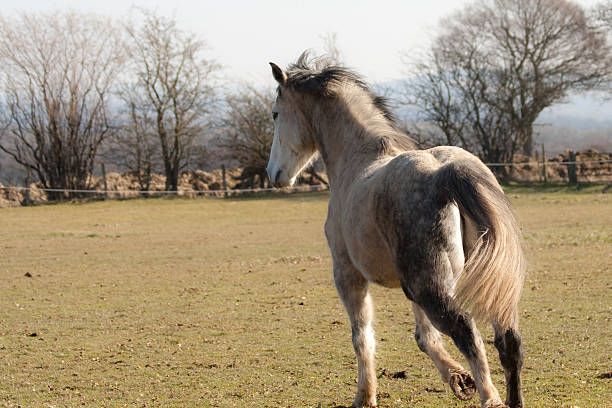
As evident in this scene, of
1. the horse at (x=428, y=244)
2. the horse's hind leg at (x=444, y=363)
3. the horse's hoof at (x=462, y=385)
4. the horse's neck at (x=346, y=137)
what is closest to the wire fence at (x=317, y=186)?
the horse's neck at (x=346, y=137)

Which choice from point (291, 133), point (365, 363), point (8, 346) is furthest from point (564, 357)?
point (8, 346)

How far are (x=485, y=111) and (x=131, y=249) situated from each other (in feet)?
77.4

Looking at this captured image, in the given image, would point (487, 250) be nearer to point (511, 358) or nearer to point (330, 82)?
point (511, 358)

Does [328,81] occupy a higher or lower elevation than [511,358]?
higher

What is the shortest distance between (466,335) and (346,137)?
2071 millimetres

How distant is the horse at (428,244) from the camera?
3.01m

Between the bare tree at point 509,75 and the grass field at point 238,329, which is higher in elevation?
the bare tree at point 509,75

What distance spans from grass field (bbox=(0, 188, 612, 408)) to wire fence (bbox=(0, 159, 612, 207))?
1392cm

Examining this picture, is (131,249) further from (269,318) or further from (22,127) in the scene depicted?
(22,127)

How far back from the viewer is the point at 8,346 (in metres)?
6.31

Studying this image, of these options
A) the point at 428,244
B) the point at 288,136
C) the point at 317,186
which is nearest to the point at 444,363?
the point at 428,244

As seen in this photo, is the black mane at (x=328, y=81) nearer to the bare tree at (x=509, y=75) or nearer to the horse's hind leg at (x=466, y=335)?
the horse's hind leg at (x=466, y=335)

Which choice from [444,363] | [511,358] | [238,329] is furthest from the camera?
[238,329]

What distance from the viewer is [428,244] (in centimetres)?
311
